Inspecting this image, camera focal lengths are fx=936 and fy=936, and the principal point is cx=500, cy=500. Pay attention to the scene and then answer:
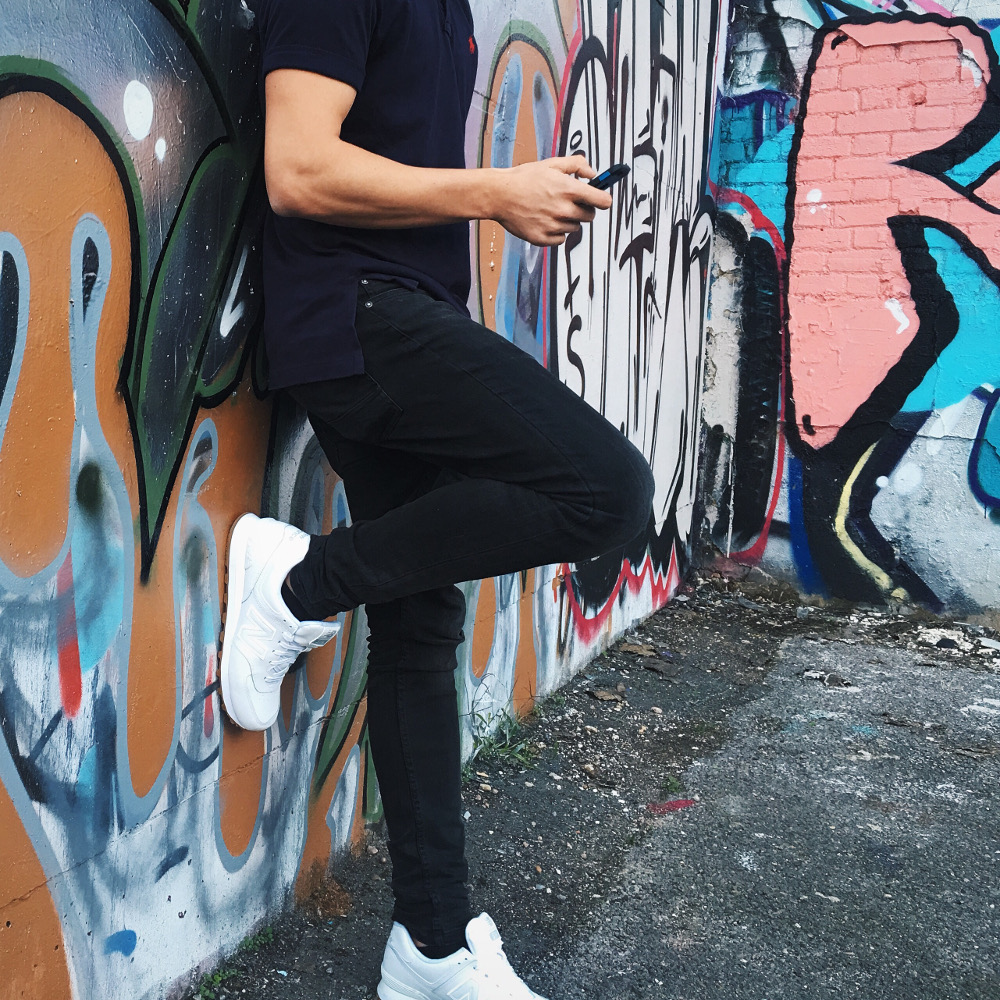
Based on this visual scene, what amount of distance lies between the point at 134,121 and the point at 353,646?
116cm

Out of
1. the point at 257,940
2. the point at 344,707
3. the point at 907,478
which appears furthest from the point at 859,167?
the point at 257,940

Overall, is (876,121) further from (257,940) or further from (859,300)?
(257,940)

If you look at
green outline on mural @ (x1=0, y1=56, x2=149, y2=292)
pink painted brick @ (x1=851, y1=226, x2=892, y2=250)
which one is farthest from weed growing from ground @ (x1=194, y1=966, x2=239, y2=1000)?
pink painted brick @ (x1=851, y1=226, x2=892, y2=250)

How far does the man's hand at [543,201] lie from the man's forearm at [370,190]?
0.02m

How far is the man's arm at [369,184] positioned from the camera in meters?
1.31

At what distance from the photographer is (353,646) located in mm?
2076

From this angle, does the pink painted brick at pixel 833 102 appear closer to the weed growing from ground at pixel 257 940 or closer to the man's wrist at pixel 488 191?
the man's wrist at pixel 488 191

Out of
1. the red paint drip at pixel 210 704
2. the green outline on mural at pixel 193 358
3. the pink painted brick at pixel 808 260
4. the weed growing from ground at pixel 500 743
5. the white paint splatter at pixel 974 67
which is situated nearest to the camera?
the green outline on mural at pixel 193 358

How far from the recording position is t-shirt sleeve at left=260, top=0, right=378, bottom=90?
1.30m

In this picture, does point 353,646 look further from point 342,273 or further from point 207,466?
point 342,273

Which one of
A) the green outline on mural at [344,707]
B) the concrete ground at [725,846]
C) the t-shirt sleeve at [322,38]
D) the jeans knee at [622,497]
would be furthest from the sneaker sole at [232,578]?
the t-shirt sleeve at [322,38]

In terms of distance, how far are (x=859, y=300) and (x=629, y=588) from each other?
5.94 ft

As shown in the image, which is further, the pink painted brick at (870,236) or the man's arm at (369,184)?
the pink painted brick at (870,236)

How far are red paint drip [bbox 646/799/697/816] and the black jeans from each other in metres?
1.04
